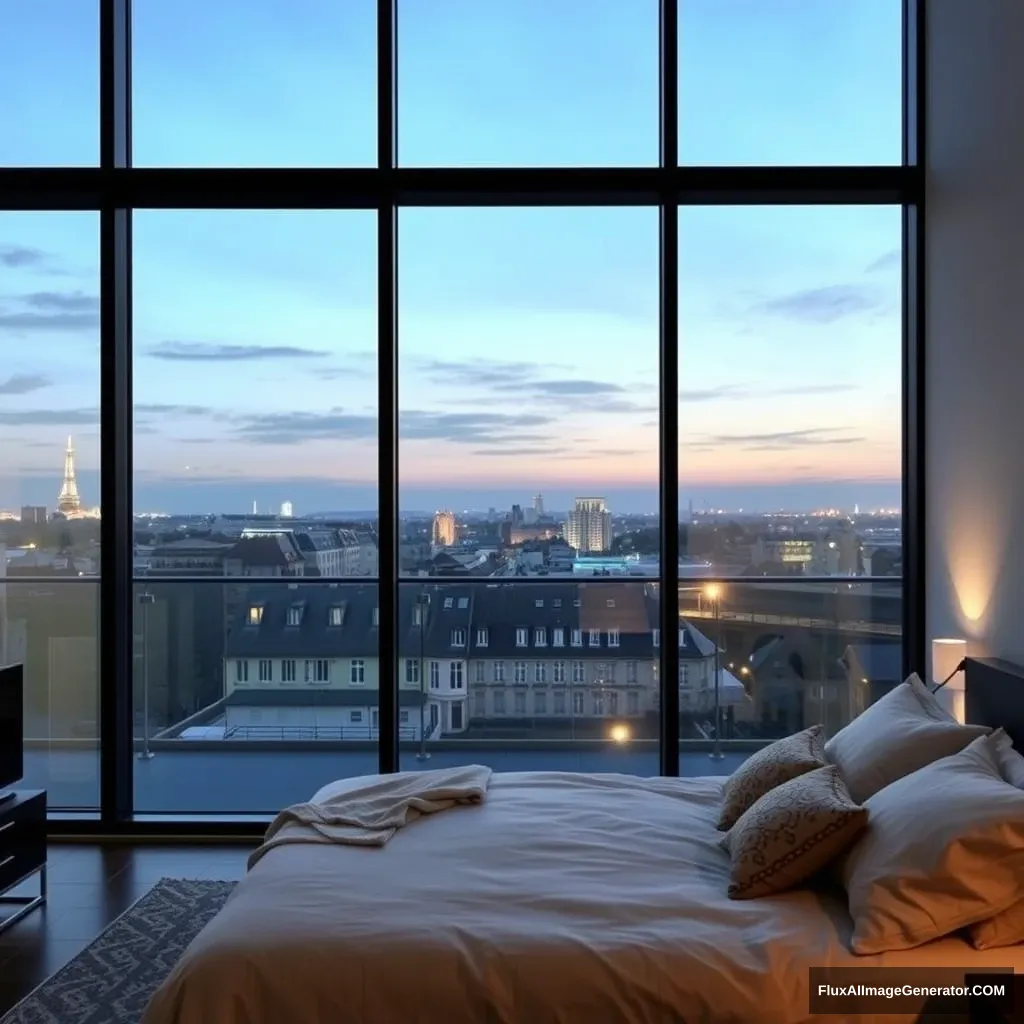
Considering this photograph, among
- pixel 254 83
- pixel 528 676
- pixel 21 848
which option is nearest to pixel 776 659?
pixel 528 676

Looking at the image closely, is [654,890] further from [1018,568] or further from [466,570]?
[466,570]

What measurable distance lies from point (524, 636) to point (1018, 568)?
2.25 m

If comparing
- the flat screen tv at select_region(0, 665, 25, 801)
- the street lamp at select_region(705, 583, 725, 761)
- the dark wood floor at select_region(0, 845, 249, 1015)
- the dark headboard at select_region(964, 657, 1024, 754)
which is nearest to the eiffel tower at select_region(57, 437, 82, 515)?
the flat screen tv at select_region(0, 665, 25, 801)

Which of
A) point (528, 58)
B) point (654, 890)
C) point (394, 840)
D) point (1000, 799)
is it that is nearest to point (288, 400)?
point (528, 58)

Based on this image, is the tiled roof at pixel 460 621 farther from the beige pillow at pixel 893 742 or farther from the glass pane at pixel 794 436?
the beige pillow at pixel 893 742

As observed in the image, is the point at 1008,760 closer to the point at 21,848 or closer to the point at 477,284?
the point at 477,284

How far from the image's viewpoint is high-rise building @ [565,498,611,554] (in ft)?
14.9

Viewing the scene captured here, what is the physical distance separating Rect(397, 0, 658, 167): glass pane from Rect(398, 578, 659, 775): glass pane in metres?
2.13

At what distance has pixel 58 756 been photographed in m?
4.62

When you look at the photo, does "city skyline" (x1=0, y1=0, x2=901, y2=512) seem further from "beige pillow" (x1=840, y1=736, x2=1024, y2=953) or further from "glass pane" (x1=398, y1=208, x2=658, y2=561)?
"beige pillow" (x1=840, y1=736, x2=1024, y2=953)

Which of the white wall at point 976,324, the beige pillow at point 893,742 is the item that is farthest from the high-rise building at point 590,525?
the beige pillow at point 893,742

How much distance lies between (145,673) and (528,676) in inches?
76.6

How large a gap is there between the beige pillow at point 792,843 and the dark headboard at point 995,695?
912 mm

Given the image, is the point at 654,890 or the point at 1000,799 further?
the point at 654,890
